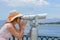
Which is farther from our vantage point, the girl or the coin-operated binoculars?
the girl

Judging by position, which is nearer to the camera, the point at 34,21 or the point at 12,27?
the point at 34,21

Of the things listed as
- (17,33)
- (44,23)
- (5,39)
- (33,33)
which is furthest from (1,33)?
(33,33)

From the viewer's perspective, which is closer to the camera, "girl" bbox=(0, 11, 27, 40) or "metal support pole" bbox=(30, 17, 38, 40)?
"metal support pole" bbox=(30, 17, 38, 40)

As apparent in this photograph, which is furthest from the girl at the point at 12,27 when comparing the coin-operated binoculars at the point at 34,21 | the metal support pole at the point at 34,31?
the metal support pole at the point at 34,31

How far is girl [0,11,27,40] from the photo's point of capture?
2.98 m

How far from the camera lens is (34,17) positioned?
2.63 m

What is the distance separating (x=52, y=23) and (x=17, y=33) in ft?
1.88

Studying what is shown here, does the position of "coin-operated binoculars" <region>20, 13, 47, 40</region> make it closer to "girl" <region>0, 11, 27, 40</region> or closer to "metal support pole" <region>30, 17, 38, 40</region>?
"metal support pole" <region>30, 17, 38, 40</region>

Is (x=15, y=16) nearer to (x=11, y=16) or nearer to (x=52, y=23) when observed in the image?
(x=11, y=16)

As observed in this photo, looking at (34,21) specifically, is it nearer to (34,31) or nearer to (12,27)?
(34,31)

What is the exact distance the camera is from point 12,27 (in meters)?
3.12

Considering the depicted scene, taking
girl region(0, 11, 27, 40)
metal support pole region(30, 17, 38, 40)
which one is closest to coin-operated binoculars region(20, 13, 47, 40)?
metal support pole region(30, 17, 38, 40)

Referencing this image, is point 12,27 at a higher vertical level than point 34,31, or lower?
higher

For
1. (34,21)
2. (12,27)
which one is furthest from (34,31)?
(12,27)
